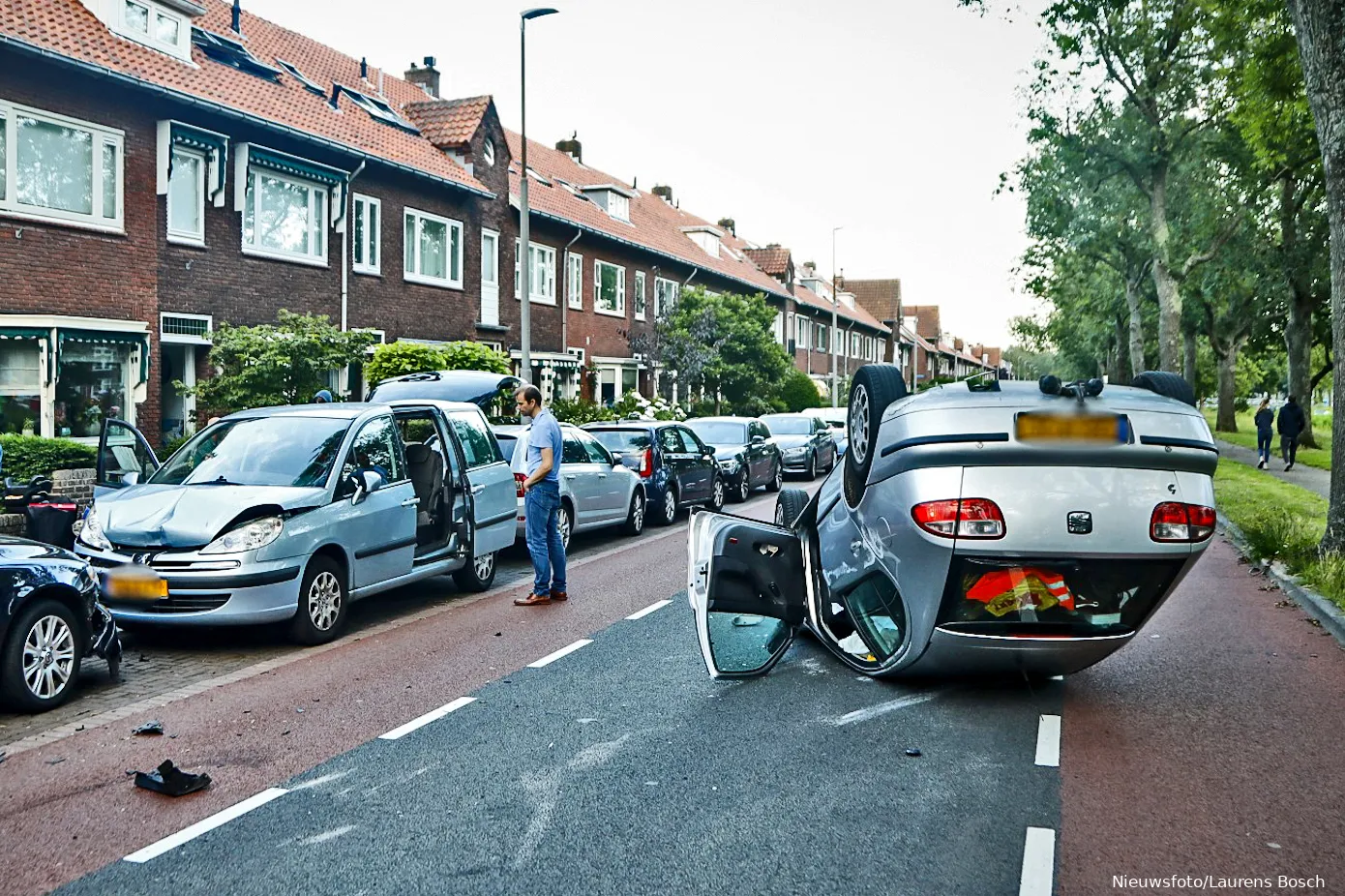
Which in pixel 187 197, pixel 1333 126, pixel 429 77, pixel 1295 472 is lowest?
pixel 1295 472

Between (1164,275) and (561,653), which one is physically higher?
(1164,275)

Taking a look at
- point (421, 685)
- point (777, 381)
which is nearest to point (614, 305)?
point (777, 381)

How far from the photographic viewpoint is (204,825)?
4504 mm

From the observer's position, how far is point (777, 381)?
117 ft

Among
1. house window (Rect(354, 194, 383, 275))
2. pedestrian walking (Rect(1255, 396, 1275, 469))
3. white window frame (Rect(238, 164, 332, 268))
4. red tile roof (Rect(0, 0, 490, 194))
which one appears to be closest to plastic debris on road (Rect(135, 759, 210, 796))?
red tile roof (Rect(0, 0, 490, 194))

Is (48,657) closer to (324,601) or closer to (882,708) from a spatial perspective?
(324,601)

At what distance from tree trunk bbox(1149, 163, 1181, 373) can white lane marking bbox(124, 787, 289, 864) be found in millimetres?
26575

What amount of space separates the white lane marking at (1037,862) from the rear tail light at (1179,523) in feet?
5.75

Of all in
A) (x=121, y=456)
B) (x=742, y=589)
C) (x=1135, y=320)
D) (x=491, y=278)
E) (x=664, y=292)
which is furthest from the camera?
(x=1135, y=320)

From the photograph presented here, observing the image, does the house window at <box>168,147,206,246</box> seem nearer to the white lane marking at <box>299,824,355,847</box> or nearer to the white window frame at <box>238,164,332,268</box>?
the white window frame at <box>238,164,332,268</box>

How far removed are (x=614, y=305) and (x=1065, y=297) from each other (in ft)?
97.7

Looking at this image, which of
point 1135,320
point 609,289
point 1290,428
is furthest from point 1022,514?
point 1135,320

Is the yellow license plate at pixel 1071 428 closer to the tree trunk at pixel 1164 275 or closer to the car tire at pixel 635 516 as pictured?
the car tire at pixel 635 516

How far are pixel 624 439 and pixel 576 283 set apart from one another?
649 inches
